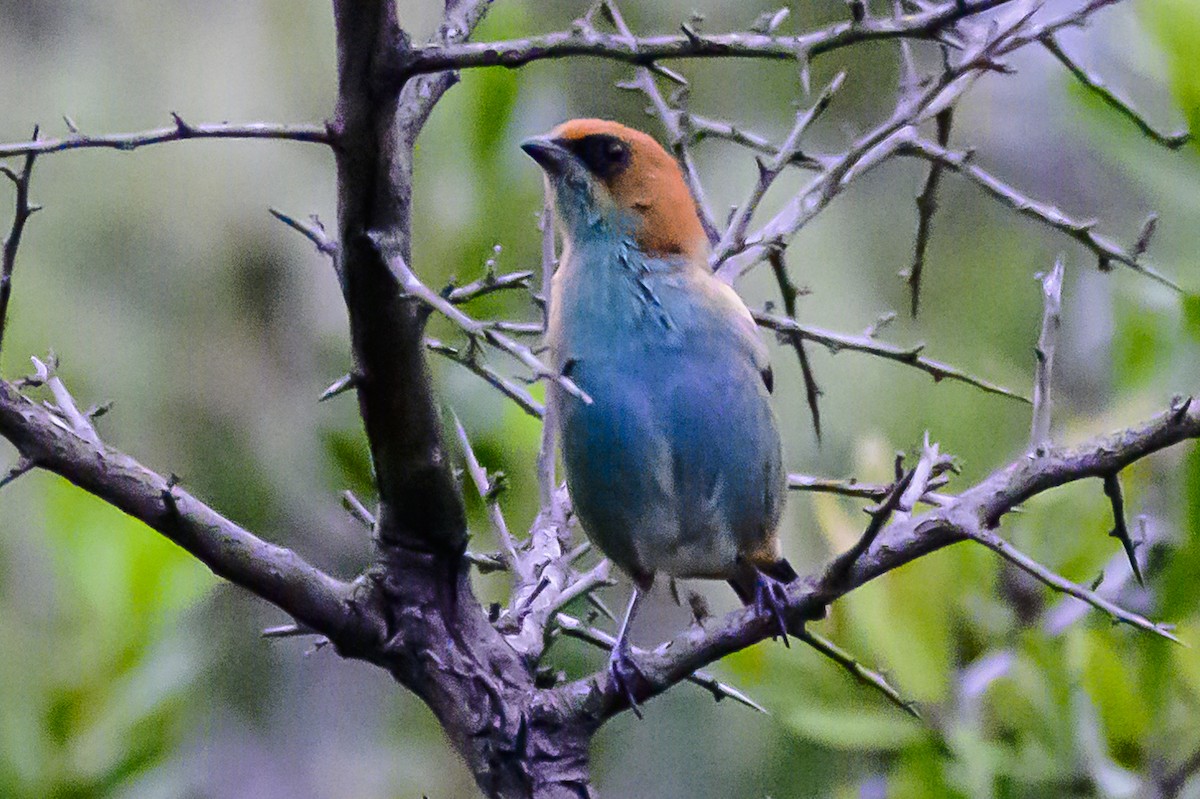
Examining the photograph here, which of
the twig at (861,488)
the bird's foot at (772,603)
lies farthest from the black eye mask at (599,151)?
the bird's foot at (772,603)

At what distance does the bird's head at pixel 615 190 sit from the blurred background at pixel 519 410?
0.58 m

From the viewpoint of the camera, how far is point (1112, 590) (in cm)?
241

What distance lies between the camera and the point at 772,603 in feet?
5.44

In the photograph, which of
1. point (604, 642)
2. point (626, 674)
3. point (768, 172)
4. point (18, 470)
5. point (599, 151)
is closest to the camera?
point (18, 470)

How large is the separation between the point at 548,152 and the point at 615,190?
0.41ft

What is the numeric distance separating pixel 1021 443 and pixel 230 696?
7.54 feet

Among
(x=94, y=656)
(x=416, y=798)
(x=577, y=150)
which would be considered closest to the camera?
(x=577, y=150)

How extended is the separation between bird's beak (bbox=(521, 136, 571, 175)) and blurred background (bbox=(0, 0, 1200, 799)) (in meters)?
0.62

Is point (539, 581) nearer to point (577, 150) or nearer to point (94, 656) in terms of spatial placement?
point (577, 150)

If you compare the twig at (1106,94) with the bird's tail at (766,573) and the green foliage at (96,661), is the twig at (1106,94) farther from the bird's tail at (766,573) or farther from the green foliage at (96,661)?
the green foliage at (96,661)

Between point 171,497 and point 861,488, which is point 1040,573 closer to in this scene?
point 861,488

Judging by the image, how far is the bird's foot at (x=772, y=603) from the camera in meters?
1.54

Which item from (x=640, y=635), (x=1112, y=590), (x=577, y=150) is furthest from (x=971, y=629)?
(x=640, y=635)

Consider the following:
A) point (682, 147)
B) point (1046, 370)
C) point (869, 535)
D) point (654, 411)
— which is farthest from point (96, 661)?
point (1046, 370)
